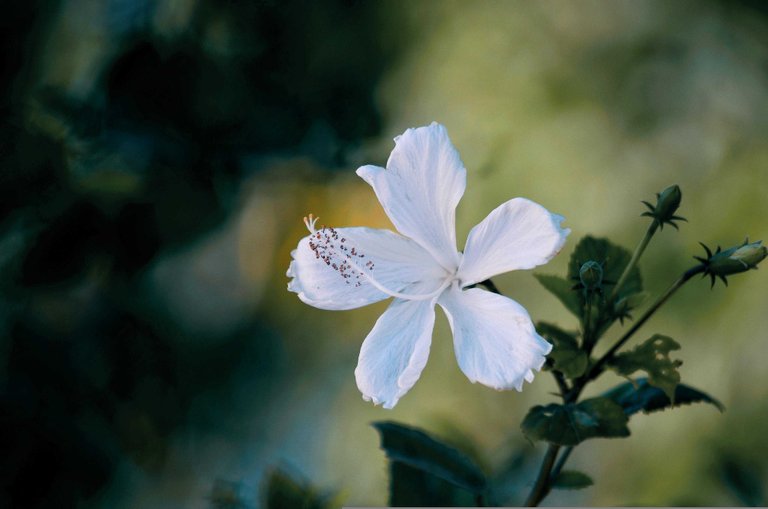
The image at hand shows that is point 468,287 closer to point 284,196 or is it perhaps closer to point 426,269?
point 426,269

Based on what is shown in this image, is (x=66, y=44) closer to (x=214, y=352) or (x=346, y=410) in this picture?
(x=214, y=352)

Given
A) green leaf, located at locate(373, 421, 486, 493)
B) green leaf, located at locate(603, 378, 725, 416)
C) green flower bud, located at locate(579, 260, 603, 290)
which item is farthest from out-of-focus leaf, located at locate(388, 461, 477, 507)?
green flower bud, located at locate(579, 260, 603, 290)

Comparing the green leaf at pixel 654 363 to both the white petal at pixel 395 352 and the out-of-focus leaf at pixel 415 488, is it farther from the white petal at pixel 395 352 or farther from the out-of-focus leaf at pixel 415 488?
the out-of-focus leaf at pixel 415 488

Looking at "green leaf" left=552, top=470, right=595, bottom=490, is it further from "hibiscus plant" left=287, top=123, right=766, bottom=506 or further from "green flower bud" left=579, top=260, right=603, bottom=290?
"green flower bud" left=579, top=260, right=603, bottom=290

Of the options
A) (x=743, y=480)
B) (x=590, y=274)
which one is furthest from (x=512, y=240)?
(x=743, y=480)

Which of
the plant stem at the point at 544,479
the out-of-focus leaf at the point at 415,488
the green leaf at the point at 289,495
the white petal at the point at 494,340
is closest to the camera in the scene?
the white petal at the point at 494,340

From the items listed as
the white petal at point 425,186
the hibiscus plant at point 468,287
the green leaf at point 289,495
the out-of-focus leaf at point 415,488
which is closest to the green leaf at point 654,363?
the hibiscus plant at point 468,287
